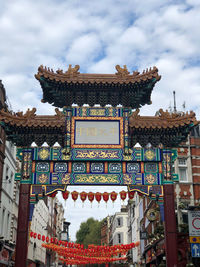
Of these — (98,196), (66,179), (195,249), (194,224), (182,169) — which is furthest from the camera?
(182,169)

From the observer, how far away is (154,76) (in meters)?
16.0

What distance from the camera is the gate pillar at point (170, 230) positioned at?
47.6 ft

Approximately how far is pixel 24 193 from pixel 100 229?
73.8 metres

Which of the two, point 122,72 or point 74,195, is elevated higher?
point 122,72

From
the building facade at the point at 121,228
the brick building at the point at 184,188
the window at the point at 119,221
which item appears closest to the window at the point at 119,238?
the building facade at the point at 121,228

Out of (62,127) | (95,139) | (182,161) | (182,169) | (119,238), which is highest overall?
(182,161)

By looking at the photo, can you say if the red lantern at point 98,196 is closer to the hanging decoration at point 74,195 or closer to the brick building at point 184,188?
the hanging decoration at point 74,195

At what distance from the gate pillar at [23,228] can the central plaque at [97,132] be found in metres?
3.02

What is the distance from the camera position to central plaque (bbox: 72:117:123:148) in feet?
52.4

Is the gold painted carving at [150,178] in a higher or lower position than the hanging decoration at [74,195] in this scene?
higher

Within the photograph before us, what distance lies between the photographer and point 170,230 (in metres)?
14.8

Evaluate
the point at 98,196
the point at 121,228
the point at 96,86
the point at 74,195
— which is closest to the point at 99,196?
the point at 98,196

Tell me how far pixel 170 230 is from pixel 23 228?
20.4 feet

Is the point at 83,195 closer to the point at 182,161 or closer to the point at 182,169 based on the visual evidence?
the point at 182,169
